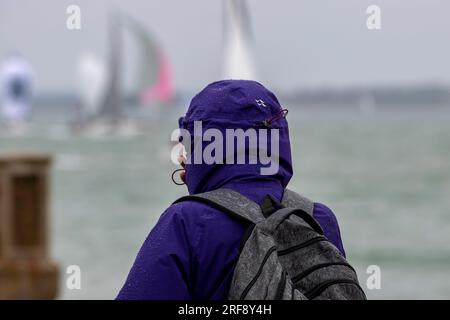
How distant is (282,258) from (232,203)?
15 centimetres

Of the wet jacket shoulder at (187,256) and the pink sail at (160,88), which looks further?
the pink sail at (160,88)

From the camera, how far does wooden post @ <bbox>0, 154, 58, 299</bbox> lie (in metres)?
9.03

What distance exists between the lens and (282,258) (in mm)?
1982

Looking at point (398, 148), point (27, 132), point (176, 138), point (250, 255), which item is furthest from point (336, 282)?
point (27, 132)

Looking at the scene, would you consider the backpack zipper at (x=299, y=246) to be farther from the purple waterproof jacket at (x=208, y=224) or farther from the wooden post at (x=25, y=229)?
the wooden post at (x=25, y=229)

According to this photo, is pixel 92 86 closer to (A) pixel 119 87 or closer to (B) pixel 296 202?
(A) pixel 119 87

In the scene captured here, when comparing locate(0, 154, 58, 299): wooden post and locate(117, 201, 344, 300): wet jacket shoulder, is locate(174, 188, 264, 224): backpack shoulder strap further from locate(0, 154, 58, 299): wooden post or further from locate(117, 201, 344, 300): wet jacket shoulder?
locate(0, 154, 58, 299): wooden post

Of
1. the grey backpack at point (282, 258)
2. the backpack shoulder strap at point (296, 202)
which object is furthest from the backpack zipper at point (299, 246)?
the backpack shoulder strap at point (296, 202)

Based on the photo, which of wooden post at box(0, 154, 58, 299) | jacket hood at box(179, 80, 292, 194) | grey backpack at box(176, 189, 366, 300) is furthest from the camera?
wooden post at box(0, 154, 58, 299)

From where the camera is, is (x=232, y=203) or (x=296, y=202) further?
(x=296, y=202)

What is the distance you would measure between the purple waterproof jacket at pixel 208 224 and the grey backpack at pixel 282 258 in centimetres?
3

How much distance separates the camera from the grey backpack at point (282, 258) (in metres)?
1.92

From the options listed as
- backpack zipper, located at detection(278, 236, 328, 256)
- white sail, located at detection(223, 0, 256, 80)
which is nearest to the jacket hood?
backpack zipper, located at detection(278, 236, 328, 256)

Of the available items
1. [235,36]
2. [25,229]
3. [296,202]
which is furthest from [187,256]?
[25,229]
